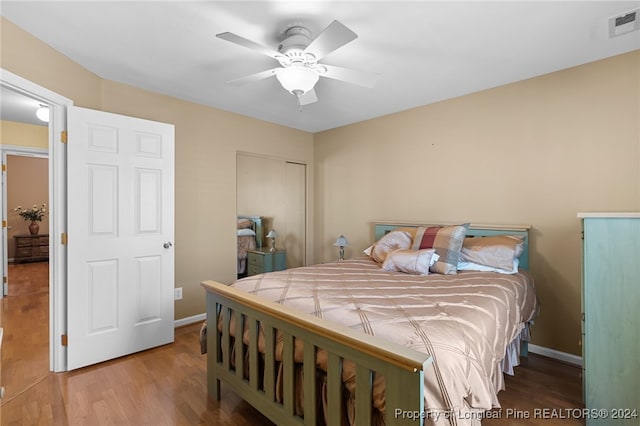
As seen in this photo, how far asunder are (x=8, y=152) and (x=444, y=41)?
5.48m

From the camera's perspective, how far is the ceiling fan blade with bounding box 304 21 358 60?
1.53 m

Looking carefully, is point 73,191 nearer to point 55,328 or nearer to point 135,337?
point 55,328

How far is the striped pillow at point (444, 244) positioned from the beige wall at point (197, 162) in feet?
7.16

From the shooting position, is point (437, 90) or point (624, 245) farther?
point (437, 90)

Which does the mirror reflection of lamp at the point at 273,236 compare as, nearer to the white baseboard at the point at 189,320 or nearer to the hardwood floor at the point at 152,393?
the white baseboard at the point at 189,320

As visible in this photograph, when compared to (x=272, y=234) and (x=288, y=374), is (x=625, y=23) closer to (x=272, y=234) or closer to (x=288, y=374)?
(x=288, y=374)

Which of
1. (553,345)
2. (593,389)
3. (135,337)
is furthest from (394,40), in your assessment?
(135,337)

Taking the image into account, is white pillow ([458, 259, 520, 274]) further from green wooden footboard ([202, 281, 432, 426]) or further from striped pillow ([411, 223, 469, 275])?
green wooden footboard ([202, 281, 432, 426])

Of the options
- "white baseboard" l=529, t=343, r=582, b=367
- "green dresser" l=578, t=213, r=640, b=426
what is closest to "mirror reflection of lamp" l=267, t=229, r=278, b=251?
"white baseboard" l=529, t=343, r=582, b=367

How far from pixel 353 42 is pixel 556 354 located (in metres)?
3.01

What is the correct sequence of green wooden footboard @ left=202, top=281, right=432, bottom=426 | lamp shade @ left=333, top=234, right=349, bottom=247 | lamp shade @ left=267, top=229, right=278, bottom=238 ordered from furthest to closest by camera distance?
lamp shade @ left=267, top=229, right=278, bottom=238, lamp shade @ left=333, top=234, right=349, bottom=247, green wooden footboard @ left=202, top=281, right=432, bottom=426

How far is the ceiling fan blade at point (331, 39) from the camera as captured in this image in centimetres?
153

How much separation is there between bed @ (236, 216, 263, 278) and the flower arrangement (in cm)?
561

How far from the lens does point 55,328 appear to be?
7.65ft
